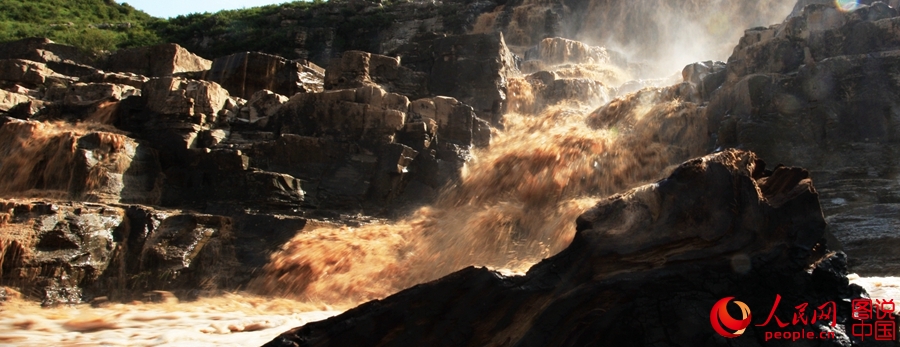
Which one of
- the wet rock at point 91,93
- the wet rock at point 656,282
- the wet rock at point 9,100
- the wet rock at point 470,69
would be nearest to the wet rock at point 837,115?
the wet rock at point 656,282

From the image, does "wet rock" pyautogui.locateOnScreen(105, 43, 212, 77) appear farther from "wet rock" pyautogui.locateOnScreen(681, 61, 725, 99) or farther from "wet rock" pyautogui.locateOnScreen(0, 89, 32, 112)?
"wet rock" pyautogui.locateOnScreen(681, 61, 725, 99)

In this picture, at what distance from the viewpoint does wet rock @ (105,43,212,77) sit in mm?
17969

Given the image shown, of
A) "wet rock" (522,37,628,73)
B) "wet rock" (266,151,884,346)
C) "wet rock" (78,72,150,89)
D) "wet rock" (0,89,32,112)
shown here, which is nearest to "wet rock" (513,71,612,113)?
"wet rock" (522,37,628,73)

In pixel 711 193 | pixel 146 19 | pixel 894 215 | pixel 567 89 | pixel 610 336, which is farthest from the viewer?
pixel 146 19

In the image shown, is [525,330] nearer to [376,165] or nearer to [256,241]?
[256,241]

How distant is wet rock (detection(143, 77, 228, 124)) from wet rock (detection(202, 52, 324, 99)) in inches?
105

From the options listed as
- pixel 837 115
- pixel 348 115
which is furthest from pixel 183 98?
pixel 837 115

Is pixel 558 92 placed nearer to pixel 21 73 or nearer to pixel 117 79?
pixel 117 79

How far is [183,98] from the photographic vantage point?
1218 centimetres

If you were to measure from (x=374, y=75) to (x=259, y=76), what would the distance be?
2.58 metres

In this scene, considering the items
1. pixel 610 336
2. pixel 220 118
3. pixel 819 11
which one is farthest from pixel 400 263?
pixel 819 11

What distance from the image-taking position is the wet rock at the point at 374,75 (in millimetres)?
14461

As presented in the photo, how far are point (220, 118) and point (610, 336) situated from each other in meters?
9.67

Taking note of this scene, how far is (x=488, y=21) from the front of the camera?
26.8 meters
